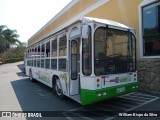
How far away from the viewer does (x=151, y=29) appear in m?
8.98

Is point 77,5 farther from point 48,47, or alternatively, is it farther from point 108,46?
point 108,46

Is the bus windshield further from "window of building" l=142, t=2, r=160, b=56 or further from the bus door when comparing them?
"window of building" l=142, t=2, r=160, b=56

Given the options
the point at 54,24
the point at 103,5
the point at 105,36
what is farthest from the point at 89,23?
the point at 54,24

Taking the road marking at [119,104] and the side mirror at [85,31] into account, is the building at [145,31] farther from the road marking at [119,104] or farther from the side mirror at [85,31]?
the side mirror at [85,31]

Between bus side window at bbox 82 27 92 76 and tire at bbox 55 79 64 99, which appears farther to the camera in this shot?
tire at bbox 55 79 64 99

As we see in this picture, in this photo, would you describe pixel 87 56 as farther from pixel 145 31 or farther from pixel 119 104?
pixel 145 31

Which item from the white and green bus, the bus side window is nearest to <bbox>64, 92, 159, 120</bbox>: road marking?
the white and green bus

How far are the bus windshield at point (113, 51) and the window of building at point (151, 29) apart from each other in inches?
97.1

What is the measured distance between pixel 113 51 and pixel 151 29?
3.83m

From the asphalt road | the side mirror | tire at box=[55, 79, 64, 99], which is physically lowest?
the asphalt road

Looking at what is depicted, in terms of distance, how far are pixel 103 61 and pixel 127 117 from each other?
170 cm

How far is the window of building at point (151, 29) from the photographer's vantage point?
8.70m

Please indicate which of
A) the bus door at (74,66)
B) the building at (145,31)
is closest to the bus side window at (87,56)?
the bus door at (74,66)

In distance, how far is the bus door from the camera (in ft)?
22.0
